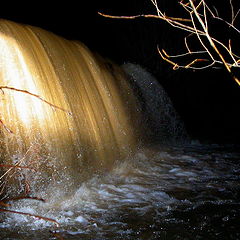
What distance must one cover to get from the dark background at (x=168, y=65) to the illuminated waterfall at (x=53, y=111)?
2.24 m

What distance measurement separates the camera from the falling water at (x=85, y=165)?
292 centimetres

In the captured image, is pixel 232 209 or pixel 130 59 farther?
pixel 130 59

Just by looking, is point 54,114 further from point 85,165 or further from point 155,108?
point 155,108

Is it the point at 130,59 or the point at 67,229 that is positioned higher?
the point at 130,59

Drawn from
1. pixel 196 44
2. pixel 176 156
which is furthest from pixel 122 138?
pixel 196 44

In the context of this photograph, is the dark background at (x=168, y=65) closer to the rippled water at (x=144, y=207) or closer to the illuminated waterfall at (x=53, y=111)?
the illuminated waterfall at (x=53, y=111)

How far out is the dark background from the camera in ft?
26.1

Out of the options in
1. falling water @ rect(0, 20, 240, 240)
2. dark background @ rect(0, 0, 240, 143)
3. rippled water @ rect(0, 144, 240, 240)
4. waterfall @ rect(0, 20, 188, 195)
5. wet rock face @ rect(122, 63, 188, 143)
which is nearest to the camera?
rippled water @ rect(0, 144, 240, 240)

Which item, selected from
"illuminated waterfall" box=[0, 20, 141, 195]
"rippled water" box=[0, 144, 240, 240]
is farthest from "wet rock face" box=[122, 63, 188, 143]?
"rippled water" box=[0, 144, 240, 240]

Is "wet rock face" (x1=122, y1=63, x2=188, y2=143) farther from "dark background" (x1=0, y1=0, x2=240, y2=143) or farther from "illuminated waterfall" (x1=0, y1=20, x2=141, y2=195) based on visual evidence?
"illuminated waterfall" (x1=0, y1=20, x2=141, y2=195)

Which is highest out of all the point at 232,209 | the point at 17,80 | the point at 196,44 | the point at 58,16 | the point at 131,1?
the point at 131,1

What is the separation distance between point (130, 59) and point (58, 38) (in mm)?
3241

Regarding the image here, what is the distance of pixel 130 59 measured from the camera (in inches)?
327

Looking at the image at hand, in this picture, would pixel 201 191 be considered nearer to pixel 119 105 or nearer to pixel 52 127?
pixel 52 127
